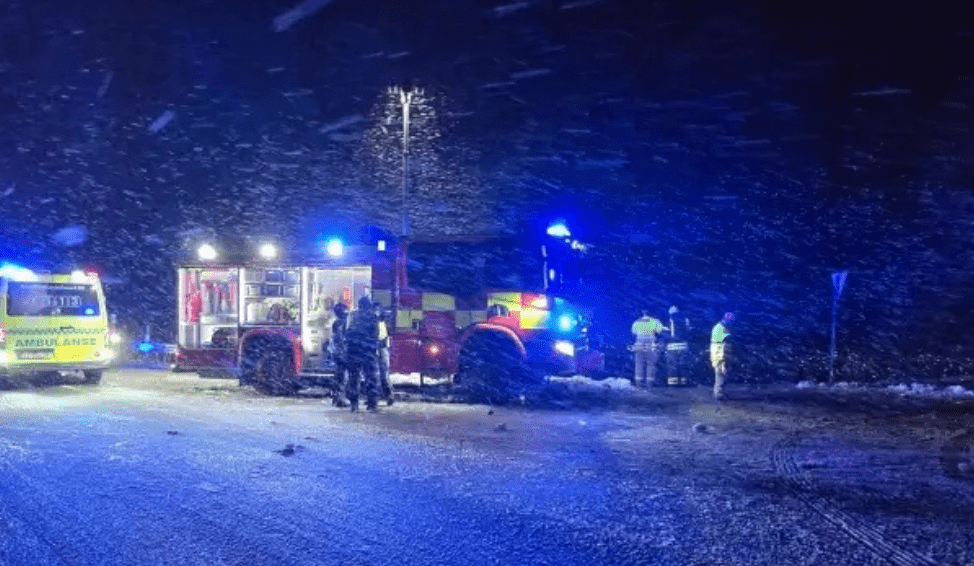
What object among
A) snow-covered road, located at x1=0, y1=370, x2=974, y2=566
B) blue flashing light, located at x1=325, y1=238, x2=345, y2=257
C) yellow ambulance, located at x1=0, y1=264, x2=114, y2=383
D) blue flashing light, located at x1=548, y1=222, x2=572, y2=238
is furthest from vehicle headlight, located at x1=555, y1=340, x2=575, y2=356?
yellow ambulance, located at x1=0, y1=264, x2=114, y2=383

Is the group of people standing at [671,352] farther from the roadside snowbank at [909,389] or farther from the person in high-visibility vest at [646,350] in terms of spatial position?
the roadside snowbank at [909,389]

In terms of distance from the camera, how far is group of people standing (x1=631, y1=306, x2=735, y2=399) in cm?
1466

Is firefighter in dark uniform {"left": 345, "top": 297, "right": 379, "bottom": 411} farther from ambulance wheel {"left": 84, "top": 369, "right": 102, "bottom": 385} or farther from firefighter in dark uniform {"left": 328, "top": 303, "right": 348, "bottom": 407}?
ambulance wheel {"left": 84, "top": 369, "right": 102, "bottom": 385}

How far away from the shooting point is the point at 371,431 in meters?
9.98

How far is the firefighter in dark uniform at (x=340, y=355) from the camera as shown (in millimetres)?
12266

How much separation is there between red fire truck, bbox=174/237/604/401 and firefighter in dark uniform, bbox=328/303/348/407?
119cm

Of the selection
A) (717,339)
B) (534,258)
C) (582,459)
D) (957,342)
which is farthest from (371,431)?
(957,342)

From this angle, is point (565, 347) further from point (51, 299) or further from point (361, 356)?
point (51, 299)

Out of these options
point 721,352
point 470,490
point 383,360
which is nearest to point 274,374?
point 383,360

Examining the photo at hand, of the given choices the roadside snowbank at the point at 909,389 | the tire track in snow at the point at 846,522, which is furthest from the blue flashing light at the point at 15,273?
the roadside snowbank at the point at 909,389

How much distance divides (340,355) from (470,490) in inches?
230

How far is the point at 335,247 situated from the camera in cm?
1471

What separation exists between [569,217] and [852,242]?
25.0 m

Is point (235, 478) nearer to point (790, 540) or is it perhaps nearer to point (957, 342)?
point (790, 540)
